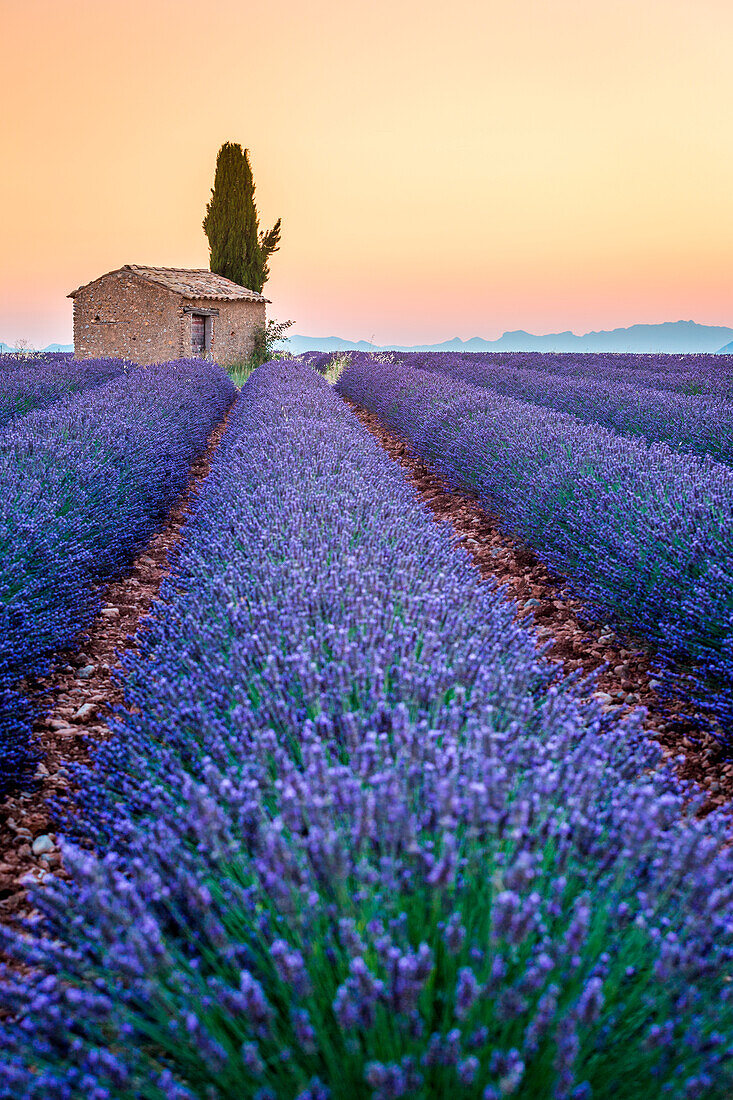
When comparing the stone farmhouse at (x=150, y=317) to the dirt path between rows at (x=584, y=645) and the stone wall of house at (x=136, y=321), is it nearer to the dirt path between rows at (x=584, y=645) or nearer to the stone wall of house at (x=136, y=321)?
the stone wall of house at (x=136, y=321)

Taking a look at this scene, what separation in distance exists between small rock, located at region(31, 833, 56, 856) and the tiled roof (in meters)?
17.1

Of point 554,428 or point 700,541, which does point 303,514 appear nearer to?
point 700,541

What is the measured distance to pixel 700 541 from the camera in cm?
284

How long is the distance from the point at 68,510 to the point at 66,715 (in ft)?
4.28

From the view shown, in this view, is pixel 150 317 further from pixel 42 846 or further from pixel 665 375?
pixel 42 846

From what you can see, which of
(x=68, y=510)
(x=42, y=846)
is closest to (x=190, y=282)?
(x=68, y=510)

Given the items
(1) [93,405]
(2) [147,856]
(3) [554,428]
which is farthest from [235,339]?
(2) [147,856]

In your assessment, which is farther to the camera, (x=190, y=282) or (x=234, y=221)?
(x=234, y=221)

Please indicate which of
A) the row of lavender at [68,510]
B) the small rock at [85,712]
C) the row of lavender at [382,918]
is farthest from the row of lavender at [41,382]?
the row of lavender at [382,918]

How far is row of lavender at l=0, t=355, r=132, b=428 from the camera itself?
8.11m

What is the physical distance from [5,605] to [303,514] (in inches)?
44.8

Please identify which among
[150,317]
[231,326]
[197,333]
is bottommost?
[197,333]

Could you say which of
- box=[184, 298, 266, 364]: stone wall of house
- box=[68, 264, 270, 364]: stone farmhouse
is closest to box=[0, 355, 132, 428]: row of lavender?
box=[68, 264, 270, 364]: stone farmhouse

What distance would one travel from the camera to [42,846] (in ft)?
6.66
